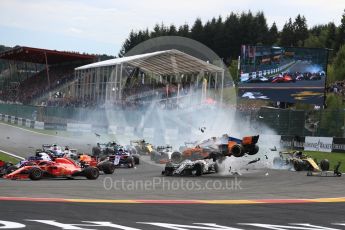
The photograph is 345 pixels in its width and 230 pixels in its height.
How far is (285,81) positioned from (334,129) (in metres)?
9.80

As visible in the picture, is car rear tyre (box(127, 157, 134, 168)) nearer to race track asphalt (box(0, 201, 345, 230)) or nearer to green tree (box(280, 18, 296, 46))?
race track asphalt (box(0, 201, 345, 230))

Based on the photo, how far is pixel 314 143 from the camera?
117 ft

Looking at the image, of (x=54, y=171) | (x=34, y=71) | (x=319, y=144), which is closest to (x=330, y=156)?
(x=319, y=144)

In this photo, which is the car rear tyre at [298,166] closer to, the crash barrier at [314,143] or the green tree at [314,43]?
the crash barrier at [314,143]

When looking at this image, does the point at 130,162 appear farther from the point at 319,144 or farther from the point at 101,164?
the point at 319,144

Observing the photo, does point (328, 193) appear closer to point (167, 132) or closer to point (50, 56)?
point (167, 132)

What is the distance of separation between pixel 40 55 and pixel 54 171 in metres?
60.1

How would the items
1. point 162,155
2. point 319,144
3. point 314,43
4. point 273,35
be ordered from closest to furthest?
point 162,155, point 319,144, point 314,43, point 273,35

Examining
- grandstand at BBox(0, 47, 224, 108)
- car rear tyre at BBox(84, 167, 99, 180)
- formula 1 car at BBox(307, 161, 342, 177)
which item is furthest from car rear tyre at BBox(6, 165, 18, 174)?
grandstand at BBox(0, 47, 224, 108)

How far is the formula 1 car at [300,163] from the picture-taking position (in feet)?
85.8

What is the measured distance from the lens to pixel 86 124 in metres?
48.1

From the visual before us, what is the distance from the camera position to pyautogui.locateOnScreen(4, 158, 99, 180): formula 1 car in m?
19.5

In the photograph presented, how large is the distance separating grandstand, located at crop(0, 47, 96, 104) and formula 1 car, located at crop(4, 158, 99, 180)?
51536 mm

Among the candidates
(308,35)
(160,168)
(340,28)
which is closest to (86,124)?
(160,168)
